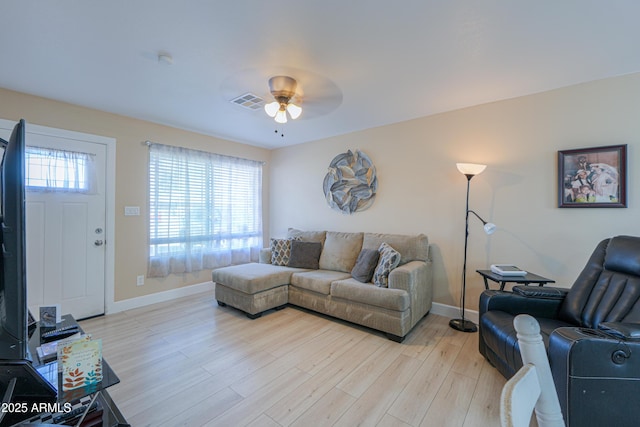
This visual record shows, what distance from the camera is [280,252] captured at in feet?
12.8

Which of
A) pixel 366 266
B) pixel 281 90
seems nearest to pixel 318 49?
pixel 281 90

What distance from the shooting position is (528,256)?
2.74 meters

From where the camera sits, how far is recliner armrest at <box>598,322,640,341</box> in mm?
1279

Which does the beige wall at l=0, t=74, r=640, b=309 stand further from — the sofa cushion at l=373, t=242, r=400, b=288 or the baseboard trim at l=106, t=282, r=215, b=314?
the sofa cushion at l=373, t=242, r=400, b=288

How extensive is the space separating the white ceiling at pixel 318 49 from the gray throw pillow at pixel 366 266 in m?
1.74

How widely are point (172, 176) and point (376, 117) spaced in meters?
2.97

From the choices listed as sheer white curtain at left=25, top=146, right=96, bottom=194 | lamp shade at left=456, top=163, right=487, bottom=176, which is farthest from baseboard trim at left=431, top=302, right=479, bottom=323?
sheer white curtain at left=25, top=146, right=96, bottom=194

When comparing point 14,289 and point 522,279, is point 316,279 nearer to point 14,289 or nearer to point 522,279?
point 522,279

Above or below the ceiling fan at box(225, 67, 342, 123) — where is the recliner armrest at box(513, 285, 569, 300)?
below

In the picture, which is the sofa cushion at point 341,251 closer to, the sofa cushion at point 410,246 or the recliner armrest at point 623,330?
the sofa cushion at point 410,246

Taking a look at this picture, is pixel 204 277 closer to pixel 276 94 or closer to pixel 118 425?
pixel 276 94

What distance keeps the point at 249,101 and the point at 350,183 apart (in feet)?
6.08

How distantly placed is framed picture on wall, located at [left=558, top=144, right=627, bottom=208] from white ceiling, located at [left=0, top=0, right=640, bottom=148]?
26.9 inches

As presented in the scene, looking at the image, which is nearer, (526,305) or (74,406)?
(74,406)
